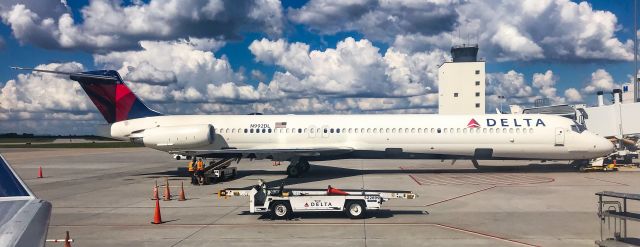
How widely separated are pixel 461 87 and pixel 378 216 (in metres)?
57.9

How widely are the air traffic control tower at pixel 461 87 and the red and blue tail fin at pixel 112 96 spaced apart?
1902 inches

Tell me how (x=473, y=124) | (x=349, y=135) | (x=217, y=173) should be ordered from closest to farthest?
1. (x=217, y=173)
2. (x=473, y=124)
3. (x=349, y=135)

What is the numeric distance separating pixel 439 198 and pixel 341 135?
932 centimetres

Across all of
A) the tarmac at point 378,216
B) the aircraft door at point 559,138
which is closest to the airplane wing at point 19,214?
the tarmac at point 378,216

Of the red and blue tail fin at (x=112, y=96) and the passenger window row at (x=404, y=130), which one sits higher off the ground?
the red and blue tail fin at (x=112, y=96)

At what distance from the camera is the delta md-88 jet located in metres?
24.0

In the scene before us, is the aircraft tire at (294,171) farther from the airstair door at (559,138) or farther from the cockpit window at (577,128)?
the cockpit window at (577,128)

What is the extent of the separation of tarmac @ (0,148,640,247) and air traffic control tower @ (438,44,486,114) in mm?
44290

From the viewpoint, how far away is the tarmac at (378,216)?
10648mm

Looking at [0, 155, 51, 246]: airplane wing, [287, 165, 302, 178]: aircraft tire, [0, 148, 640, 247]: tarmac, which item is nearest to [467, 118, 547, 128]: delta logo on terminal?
[0, 148, 640, 247]: tarmac

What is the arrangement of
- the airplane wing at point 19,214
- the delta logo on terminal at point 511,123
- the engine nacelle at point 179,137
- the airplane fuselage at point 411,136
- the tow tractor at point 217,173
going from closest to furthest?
the airplane wing at point 19,214 < the tow tractor at point 217,173 < the airplane fuselage at point 411,136 < the delta logo on terminal at point 511,123 < the engine nacelle at point 179,137

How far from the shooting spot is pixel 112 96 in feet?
87.2

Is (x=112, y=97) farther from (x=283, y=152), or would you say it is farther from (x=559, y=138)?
(x=559, y=138)

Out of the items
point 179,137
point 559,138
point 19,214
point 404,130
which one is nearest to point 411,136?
point 404,130
